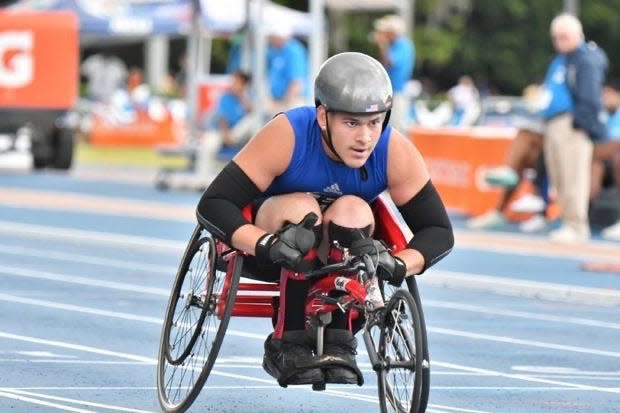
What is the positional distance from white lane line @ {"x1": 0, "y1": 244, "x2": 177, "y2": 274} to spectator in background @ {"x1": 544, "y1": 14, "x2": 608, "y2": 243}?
4.42 m

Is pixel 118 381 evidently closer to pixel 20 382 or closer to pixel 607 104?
pixel 20 382

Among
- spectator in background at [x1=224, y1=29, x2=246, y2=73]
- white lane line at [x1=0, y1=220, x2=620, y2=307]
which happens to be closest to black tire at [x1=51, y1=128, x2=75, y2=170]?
spectator in background at [x1=224, y1=29, x2=246, y2=73]

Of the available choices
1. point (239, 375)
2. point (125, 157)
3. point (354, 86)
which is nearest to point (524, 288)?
point (239, 375)

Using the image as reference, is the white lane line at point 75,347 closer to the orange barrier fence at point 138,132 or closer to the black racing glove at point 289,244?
the black racing glove at point 289,244

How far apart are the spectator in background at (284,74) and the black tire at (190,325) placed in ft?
46.9

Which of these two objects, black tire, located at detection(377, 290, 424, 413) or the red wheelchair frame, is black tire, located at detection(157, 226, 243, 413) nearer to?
the red wheelchair frame

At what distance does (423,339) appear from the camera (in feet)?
22.7

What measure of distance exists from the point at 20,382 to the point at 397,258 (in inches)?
83.5

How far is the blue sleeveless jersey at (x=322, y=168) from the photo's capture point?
7.59 meters

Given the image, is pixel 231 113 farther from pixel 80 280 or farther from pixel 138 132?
pixel 138 132

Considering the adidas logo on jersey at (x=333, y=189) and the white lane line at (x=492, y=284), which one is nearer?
the adidas logo on jersey at (x=333, y=189)

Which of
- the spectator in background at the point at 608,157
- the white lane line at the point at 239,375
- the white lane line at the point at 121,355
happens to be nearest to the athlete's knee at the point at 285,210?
the white lane line at the point at 121,355

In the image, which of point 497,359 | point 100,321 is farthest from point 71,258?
point 497,359

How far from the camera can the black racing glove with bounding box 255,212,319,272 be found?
733 cm
